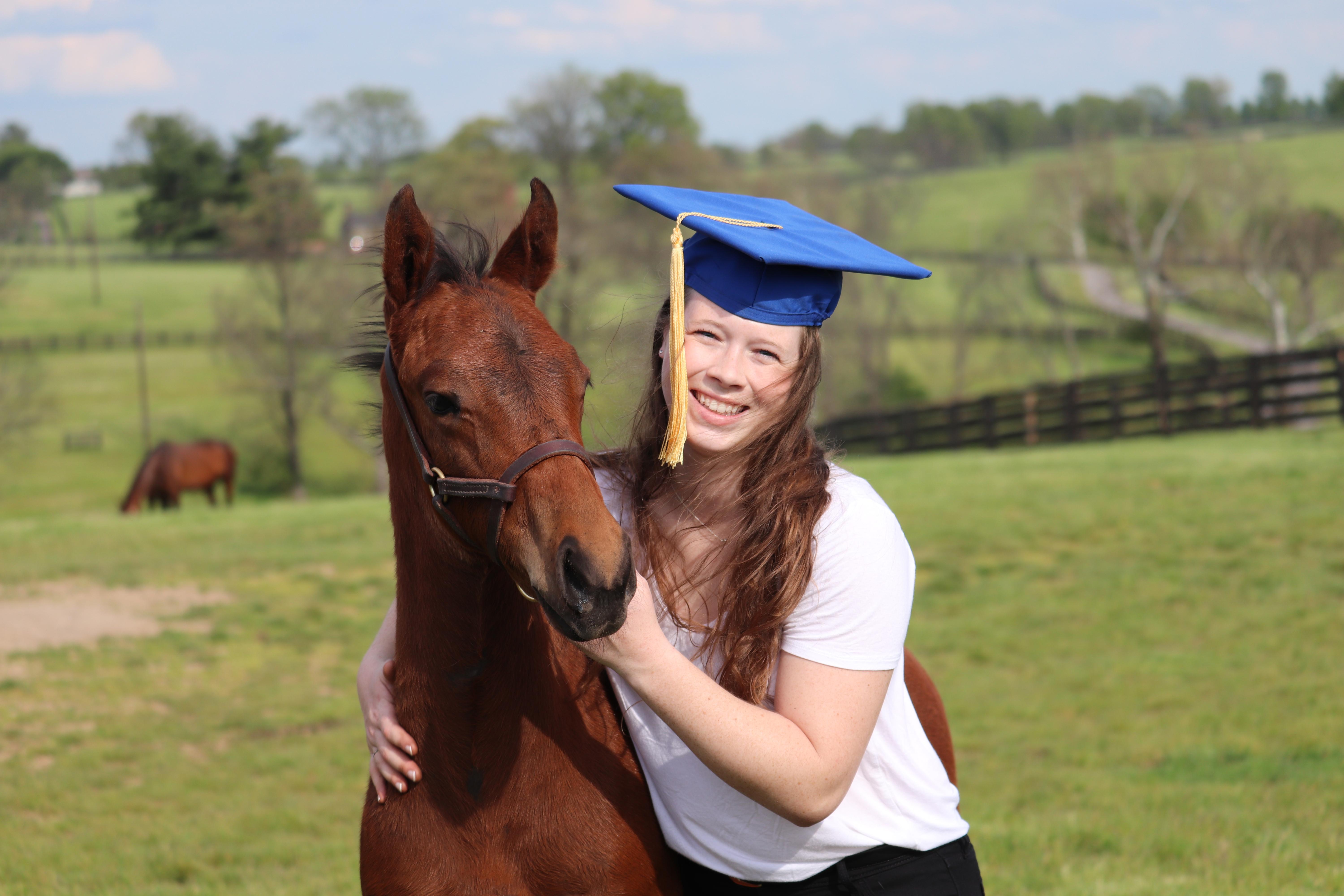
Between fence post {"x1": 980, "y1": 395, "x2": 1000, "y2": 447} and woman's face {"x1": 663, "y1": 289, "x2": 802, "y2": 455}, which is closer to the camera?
woman's face {"x1": 663, "y1": 289, "x2": 802, "y2": 455}

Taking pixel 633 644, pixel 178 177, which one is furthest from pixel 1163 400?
pixel 178 177

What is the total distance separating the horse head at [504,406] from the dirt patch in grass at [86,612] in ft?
26.2

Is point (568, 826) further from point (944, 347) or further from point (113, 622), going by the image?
point (944, 347)

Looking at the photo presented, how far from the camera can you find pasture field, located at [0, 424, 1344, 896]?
4.77 metres

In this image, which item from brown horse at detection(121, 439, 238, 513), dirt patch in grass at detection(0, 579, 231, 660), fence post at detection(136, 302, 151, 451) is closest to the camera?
dirt patch in grass at detection(0, 579, 231, 660)

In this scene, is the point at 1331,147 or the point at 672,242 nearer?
the point at 672,242

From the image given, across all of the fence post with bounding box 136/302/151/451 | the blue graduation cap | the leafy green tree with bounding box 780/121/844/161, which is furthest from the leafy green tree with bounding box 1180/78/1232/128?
the blue graduation cap

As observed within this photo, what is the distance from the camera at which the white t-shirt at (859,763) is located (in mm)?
1994

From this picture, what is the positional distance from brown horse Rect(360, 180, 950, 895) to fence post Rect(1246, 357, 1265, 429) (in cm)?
2079

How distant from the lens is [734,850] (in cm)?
220

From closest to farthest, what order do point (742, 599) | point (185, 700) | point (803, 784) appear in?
point (803, 784) < point (742, 599) < point (185, 700)

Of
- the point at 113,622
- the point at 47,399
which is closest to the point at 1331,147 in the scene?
the point at 47,399

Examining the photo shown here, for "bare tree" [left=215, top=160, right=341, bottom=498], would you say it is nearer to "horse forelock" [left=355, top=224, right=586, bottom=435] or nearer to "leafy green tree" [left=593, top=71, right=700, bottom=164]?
"leafy green tree" [left=593, top=71, right=700, bottom=164]

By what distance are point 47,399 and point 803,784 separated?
36843 mm
